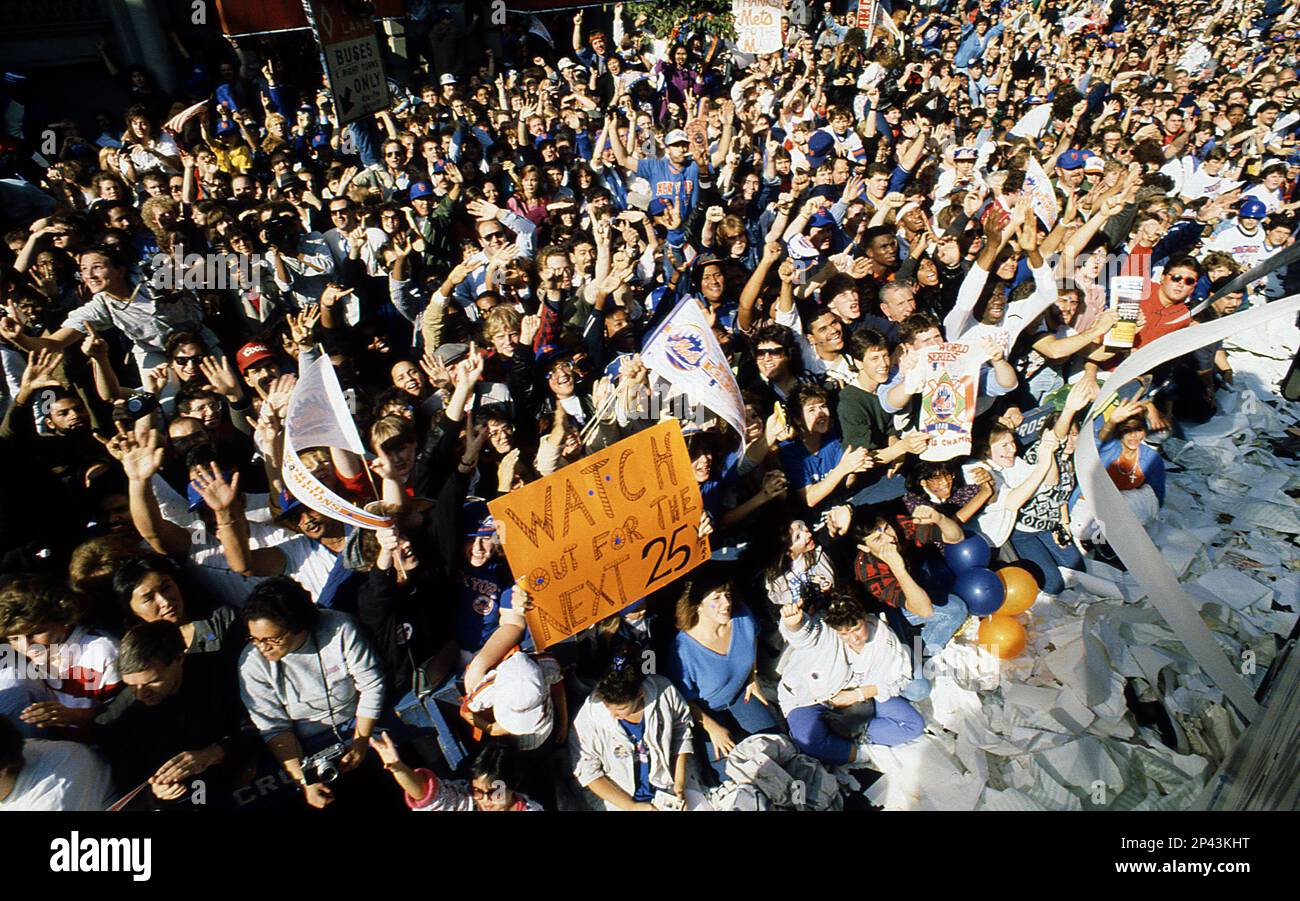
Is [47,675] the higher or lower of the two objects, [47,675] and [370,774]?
the higher

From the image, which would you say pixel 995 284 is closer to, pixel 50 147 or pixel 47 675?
pixel 47 675

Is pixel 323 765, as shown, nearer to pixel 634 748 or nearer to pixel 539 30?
pixel 634 748

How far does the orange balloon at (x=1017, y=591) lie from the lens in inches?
162

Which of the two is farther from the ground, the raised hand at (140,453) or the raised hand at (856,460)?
the raised hand at (140,453)

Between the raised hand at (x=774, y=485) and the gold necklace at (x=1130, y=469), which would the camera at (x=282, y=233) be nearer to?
the raised hand at (x=774, y=485)

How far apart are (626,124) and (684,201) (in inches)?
99.9

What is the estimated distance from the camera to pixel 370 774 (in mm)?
3062

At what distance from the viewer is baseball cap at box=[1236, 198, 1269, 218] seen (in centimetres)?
730

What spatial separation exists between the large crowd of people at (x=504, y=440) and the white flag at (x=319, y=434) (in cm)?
27

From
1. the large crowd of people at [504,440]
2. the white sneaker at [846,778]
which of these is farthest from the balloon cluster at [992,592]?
the white sneaker at [846,778]

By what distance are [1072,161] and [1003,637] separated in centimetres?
642

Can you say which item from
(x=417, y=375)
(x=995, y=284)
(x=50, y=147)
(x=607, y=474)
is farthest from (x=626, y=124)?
(x=607, y=474)
